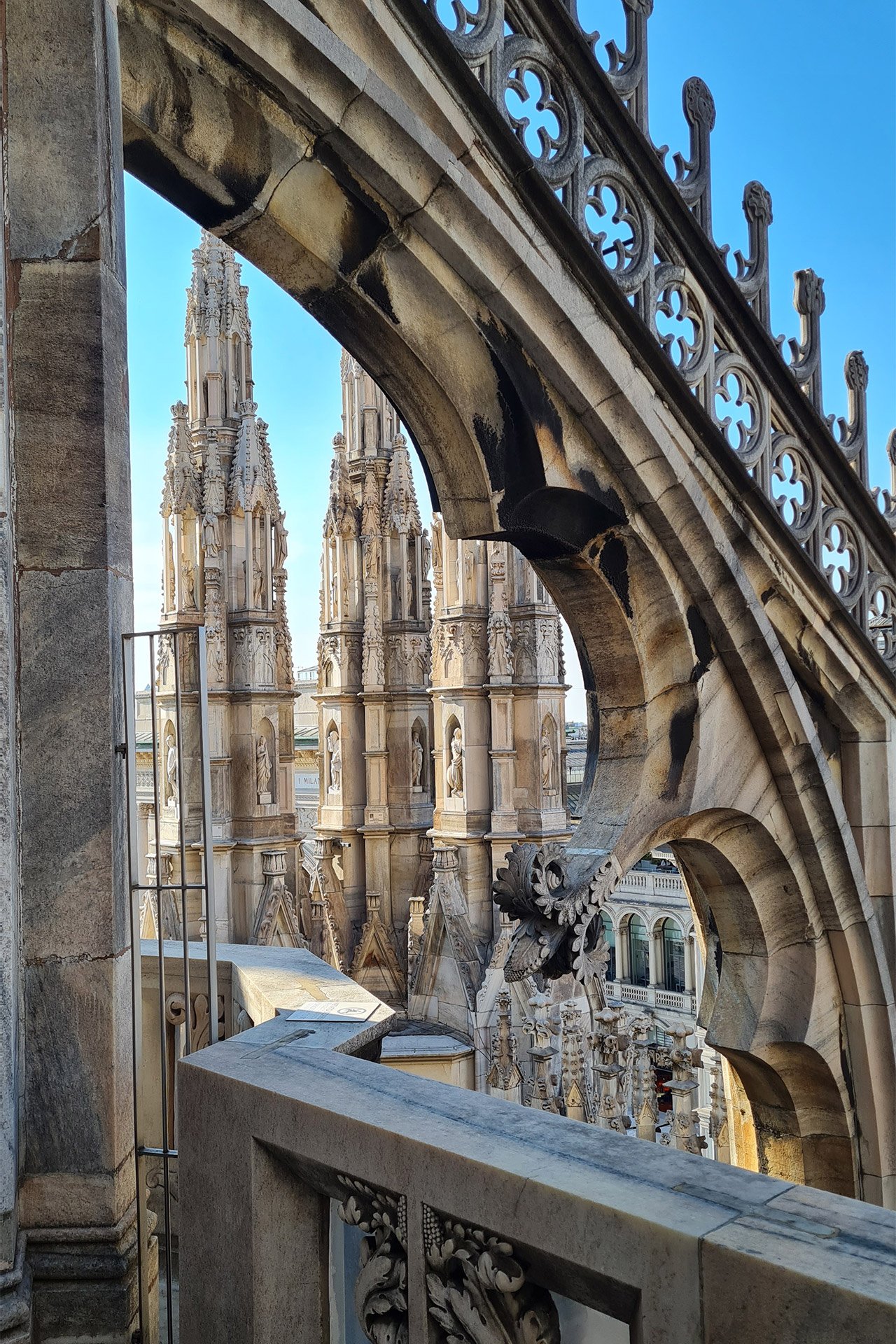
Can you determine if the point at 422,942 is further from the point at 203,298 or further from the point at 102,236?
the point at 102,236

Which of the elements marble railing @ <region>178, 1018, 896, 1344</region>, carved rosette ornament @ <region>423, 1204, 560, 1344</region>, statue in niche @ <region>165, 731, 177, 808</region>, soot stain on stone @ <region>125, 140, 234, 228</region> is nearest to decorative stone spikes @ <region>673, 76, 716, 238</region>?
soot stain on stone @ <region>125, 140, 234, 228</region>

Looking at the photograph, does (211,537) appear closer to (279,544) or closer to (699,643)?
(279,544)

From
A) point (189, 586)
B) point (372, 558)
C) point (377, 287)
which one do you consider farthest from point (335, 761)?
point (377, 287)

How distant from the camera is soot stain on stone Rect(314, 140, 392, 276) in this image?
2879mm

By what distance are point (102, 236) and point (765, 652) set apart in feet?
8.27

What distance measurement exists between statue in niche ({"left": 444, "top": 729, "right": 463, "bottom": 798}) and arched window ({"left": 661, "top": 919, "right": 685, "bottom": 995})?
12.4 metres

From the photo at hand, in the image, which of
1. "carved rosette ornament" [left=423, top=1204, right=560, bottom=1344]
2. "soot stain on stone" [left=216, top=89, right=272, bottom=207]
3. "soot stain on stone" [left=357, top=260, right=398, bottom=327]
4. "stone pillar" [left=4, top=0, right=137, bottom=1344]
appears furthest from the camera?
"soot stain on stone" [left=357, top=260, right=398, bottom=327]

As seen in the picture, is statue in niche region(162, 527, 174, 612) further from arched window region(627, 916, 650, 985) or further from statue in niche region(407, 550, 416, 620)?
arched window region(627, 916, 650, 985)

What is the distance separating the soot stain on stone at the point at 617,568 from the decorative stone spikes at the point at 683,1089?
2.06m

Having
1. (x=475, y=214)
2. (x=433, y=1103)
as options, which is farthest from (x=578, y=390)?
(x=433, y=1103)

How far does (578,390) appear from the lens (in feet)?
10.7

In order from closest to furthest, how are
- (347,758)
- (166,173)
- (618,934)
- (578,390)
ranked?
1. (166,173)
2. (578,390)
3. (347,758)
4. (618,934)

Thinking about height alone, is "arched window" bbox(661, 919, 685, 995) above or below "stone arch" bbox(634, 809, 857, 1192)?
below

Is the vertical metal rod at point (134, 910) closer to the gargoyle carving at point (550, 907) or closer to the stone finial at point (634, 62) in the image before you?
the gargoyle carving at point (550, 907)
